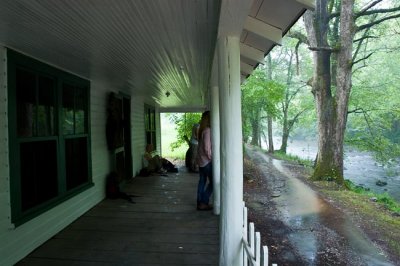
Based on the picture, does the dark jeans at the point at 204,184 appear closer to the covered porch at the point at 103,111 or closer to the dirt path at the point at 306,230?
the covered porch at the point at 103,111

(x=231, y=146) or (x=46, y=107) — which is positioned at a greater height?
(x=46, y=107)

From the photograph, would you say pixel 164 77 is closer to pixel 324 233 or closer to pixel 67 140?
pixel 67 140

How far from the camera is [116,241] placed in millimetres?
3912

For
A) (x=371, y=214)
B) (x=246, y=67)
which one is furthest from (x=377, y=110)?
(x=246, y=67)

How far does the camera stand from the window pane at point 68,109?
177 inches

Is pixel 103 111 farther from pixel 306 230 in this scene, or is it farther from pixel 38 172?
pixel 306 230

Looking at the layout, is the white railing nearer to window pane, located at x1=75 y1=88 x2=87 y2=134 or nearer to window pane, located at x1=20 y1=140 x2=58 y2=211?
window pane, located at x1=20 y1=140 x2=58 y2=211

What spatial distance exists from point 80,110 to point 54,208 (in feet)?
5.34

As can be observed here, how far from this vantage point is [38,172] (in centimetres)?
378

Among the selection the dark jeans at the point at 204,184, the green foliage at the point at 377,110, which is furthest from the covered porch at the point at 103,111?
the green foliage at the point at 377,110

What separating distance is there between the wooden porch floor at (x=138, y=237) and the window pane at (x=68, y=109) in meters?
1.33

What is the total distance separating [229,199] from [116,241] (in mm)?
2023

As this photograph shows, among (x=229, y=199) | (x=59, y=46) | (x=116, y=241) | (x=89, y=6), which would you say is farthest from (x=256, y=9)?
(x=116, y=241)

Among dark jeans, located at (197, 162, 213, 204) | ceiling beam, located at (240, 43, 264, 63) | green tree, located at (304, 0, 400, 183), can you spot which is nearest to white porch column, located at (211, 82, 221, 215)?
dark jeans, located at (197, 162, 213, 204)
